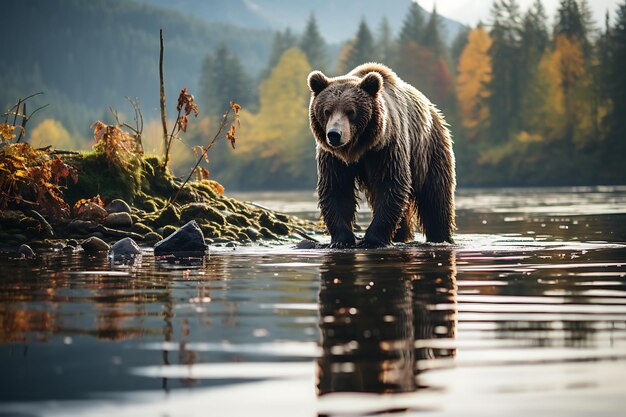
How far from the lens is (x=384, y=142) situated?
1309cm

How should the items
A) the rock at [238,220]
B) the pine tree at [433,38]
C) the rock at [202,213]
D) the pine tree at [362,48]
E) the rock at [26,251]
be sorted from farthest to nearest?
the pine tree at [433,38]
the pine tree at [362,48]
the rock at [238,220]
the rock at [202,213]
the rock at [26,251]

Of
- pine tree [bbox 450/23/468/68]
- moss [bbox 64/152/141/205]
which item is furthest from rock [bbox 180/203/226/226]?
pine tree [bbox 450/23/468/68]

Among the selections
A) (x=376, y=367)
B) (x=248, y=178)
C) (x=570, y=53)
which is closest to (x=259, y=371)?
(x=376, y=367)

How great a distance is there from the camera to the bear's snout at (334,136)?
12.2m

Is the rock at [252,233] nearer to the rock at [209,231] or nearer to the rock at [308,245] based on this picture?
the rock at [209,231]

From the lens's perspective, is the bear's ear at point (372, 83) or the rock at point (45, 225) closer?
the bear's ear at point (372, 83)

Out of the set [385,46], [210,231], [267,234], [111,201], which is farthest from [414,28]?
[210,231]

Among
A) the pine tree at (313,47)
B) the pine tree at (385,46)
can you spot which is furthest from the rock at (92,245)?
the pine tree at (313,47)

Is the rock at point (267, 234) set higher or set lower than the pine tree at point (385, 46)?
lower

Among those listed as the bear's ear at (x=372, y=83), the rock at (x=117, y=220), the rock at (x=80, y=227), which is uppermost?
the bear's ear at (x=372, y=83)

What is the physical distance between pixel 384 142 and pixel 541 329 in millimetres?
7080

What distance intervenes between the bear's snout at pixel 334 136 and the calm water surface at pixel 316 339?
6.30 feet

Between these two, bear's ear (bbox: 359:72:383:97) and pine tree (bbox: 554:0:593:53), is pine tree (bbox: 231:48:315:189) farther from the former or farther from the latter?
bear's ear (bbox: 359:72:383:97)

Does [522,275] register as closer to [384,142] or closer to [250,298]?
[250,298]
